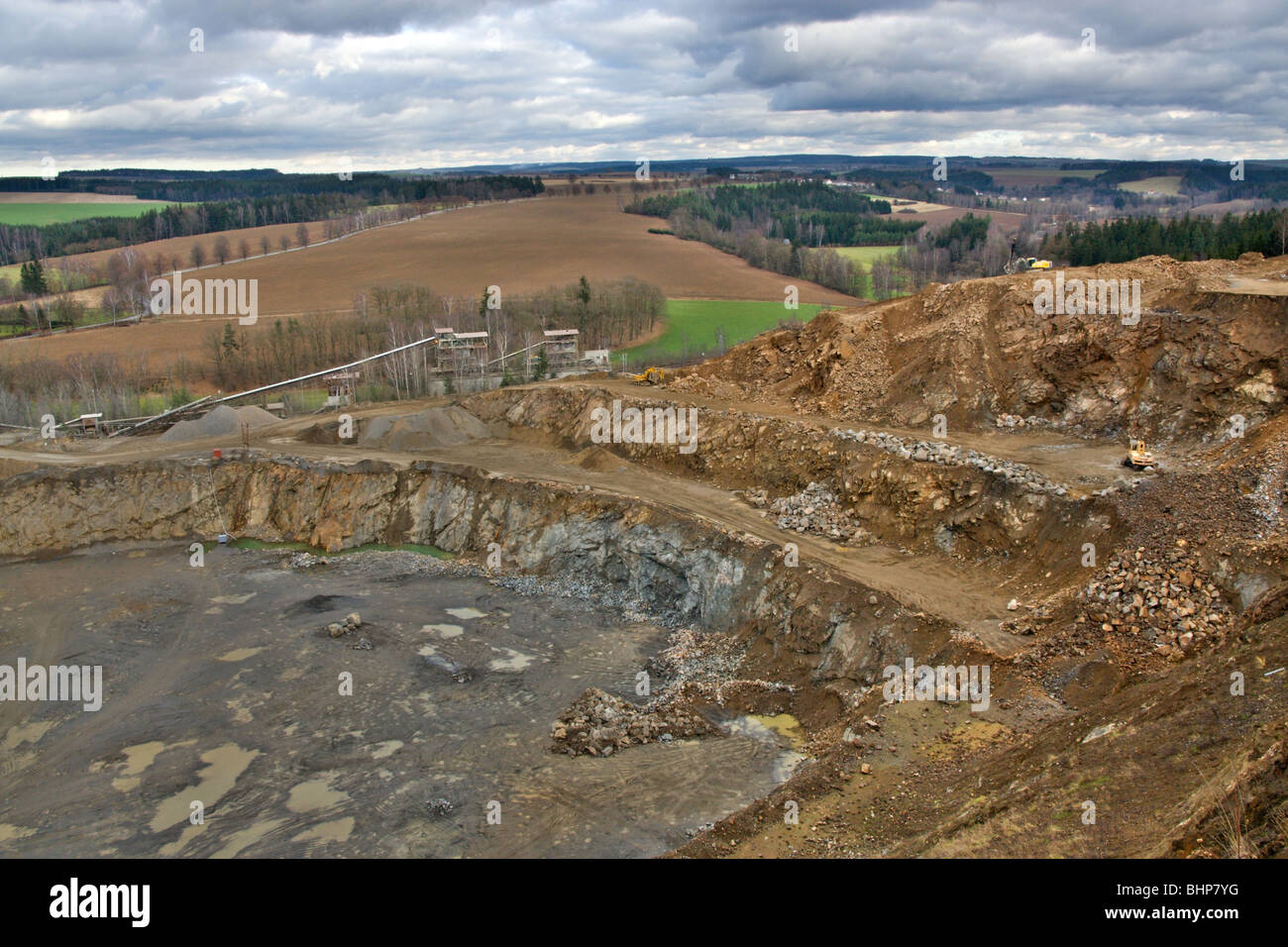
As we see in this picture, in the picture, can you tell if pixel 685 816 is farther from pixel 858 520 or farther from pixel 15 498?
pixel 15 498

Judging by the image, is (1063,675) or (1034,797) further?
(1063,675)

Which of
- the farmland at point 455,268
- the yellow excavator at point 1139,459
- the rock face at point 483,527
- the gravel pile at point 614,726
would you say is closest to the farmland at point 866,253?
the farmland at point 455,268

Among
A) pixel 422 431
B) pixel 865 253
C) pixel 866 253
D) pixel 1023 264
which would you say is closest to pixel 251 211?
pixel 865 253

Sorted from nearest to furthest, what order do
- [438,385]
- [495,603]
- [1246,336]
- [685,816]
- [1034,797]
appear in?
[1034,797]
[685,816]
[1246,336]
[495,603]
[438,385]

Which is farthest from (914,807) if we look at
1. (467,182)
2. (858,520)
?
(467,182)

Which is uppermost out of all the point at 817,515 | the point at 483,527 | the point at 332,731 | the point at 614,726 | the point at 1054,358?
the point at 1054,358

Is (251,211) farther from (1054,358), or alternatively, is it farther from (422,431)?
(1054,358)

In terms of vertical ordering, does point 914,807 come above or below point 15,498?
below
